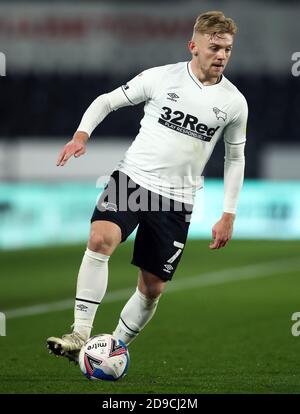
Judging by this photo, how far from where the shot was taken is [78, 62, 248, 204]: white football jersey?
20.9ft

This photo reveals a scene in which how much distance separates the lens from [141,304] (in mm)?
6672

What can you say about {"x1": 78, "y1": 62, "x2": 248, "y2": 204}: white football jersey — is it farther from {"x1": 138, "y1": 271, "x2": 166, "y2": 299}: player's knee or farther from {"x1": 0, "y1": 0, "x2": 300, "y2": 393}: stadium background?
{"x1": 0, "y1": 0, "x2": 300, "y2": 393}: stadium background

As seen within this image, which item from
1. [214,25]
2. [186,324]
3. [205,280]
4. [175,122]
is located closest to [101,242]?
[175,122]

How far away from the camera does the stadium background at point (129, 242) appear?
741 centimetres

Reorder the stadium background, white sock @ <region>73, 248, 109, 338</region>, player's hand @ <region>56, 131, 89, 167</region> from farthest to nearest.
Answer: the stadium background
white sock @ <region>73, 248, 109, 338</region>
player's hand @ <region>56, 131, 89, 167</region>

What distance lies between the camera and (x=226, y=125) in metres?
6.50

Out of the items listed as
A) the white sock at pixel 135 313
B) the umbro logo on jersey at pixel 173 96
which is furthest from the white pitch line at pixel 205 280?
the umbro logo on jersey at pixel 173 96

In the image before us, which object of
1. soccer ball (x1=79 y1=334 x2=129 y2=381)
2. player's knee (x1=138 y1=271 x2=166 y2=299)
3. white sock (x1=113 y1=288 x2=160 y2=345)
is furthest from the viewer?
white sock (x1=113 y1=288 x2=160 y2=345)

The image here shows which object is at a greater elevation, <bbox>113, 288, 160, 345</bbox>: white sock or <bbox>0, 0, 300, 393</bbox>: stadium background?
<bbox>113, 288, 160, 345</bbox>: white sock

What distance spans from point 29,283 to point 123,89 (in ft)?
19.7

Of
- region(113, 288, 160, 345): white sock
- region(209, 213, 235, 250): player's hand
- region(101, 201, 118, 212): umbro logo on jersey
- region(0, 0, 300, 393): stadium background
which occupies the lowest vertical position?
region(0, 0, 300, 393): stadium background

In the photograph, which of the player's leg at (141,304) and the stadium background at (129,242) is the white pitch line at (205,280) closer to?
the stadium background at (129,242)

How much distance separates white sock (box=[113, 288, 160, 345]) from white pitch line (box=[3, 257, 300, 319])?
3192 millimetres

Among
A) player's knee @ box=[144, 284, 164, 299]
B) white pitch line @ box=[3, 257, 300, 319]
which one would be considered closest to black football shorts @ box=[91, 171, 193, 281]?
player's knee @ box=[144, 284, 164, 299]
